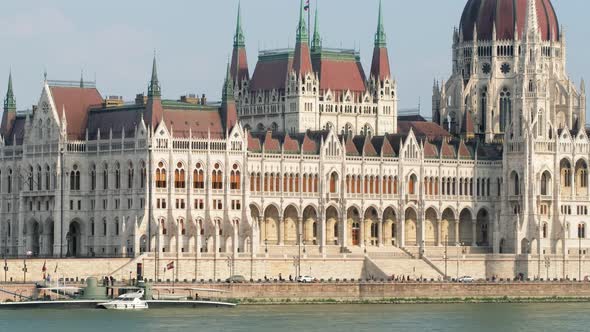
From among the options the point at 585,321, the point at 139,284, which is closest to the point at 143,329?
the point at 139,284

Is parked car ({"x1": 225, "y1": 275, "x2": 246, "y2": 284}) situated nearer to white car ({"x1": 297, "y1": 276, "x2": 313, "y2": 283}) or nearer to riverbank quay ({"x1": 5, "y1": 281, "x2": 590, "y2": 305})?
riverbank quay ({"x1": 5, "y1": 281, "x2": 590, "y2": 305})

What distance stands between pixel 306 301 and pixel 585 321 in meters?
21.6

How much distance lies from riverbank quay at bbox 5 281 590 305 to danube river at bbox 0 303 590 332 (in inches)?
115

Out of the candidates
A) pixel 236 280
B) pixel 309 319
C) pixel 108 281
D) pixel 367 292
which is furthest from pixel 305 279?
pixel 309 319

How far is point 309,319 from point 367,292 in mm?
19607

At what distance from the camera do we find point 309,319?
172 m

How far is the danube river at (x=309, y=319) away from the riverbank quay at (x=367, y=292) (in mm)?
2926

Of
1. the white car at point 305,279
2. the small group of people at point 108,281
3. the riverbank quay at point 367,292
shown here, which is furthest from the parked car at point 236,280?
the small group of people at point 108,281

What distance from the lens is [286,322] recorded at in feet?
556

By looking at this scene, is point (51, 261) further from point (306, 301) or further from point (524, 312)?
point (524, 312)

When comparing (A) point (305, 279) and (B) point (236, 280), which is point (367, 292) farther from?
(B) point (236, 280)

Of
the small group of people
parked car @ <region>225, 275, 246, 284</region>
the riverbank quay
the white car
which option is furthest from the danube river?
the small group of people

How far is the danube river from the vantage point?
541ft

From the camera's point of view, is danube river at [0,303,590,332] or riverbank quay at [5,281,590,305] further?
riverbank quay at [5,281,590,305]
